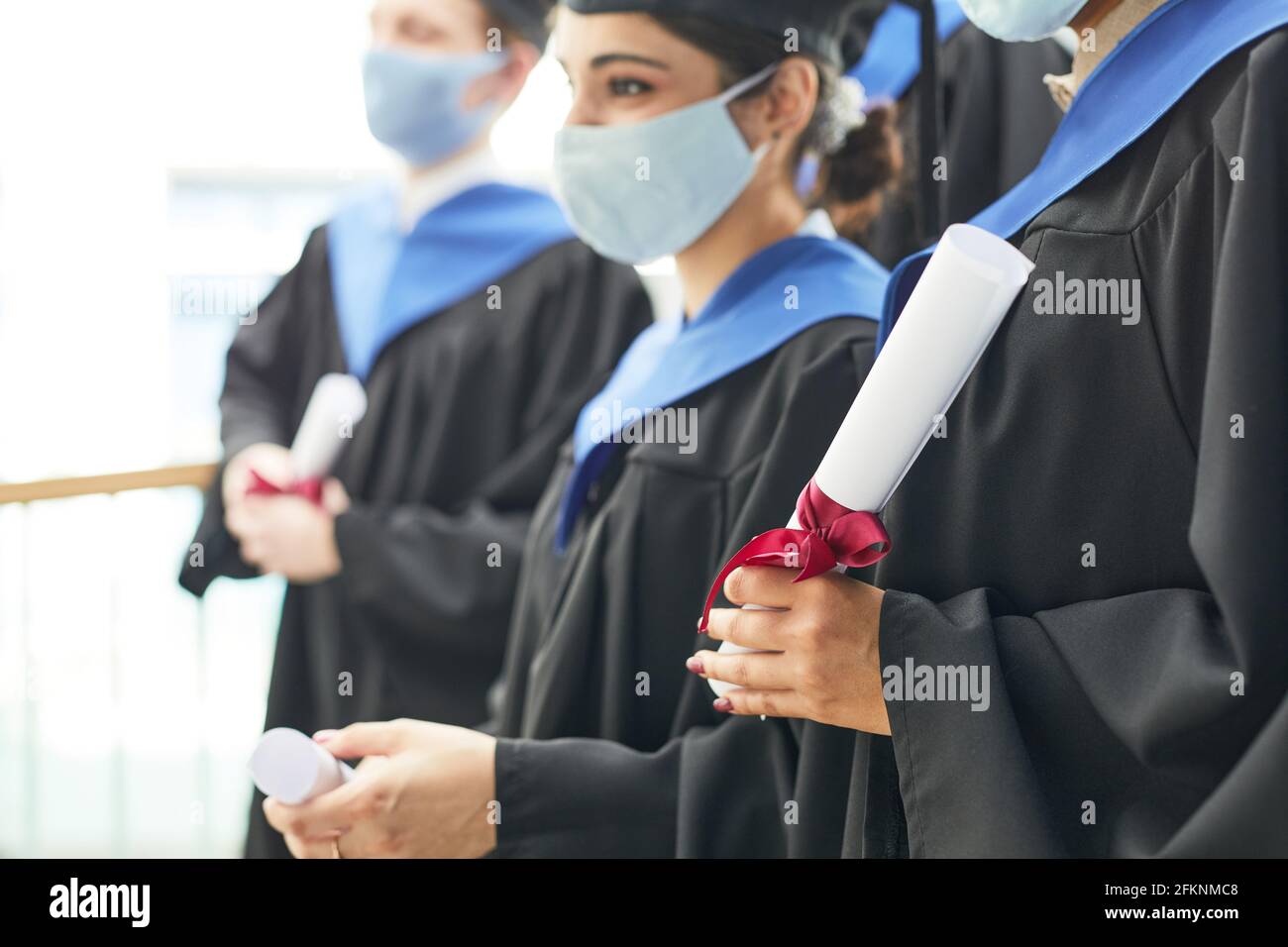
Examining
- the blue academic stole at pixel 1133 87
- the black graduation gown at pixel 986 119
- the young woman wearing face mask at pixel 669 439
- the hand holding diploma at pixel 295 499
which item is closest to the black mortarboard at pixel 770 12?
the young woman wearing face mask at pixel 669 439

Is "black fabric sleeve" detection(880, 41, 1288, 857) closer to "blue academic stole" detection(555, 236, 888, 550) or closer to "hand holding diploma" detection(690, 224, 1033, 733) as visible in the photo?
"hand holding diploma" detection(690, 224, 1033, 733)

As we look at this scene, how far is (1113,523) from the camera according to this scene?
0.90 m

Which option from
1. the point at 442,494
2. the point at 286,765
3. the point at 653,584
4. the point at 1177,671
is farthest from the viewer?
the point at 442,494

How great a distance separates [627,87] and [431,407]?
28.7 inches

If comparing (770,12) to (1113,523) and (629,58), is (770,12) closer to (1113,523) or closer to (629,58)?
(629,58)

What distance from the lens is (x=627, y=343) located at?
72.6 inches

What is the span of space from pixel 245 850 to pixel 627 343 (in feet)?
3.08

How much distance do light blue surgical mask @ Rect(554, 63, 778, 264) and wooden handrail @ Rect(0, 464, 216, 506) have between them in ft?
2.91

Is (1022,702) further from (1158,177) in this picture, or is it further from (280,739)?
(280,739)

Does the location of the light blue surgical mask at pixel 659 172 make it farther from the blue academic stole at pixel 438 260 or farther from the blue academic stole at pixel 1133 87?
the blue academic stole at pixel 438 260

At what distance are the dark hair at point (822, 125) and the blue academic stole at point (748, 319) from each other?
4.5 inches

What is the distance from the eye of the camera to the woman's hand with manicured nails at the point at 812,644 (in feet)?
3.02

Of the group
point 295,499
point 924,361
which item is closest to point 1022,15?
point 924,361
